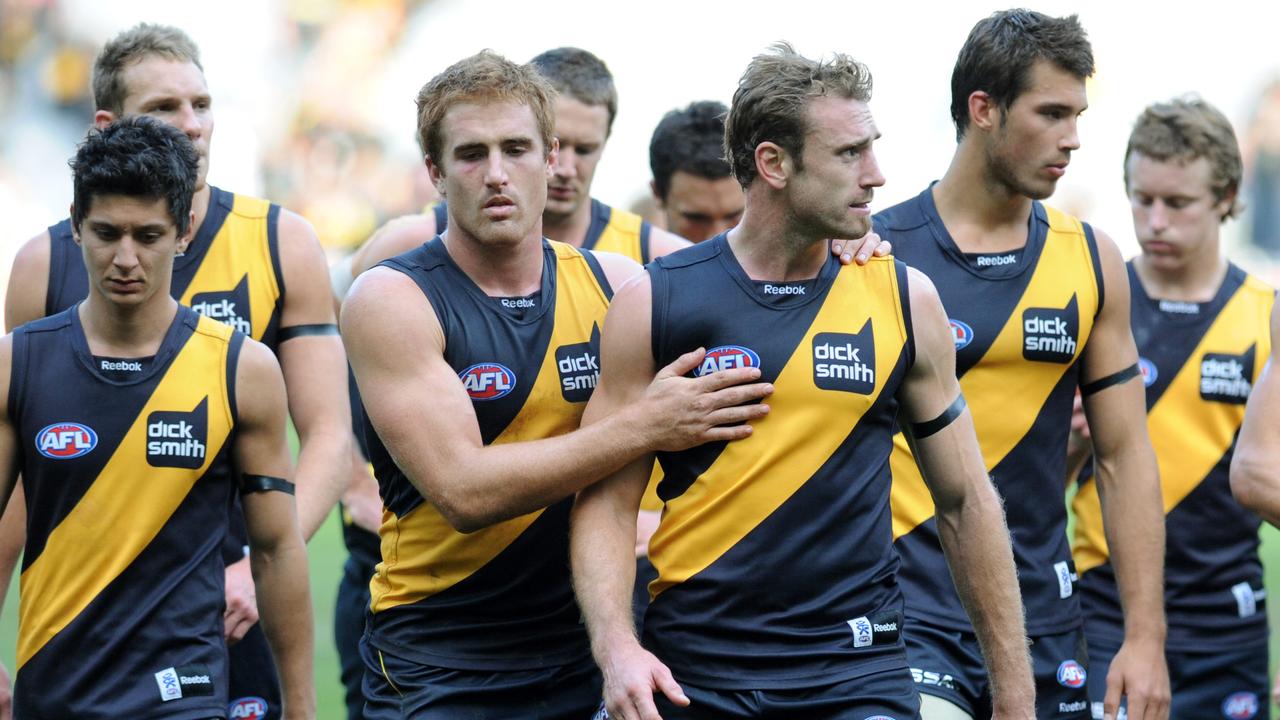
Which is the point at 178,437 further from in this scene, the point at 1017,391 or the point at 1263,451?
the point at 1263,451

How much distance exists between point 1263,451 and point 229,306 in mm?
3386

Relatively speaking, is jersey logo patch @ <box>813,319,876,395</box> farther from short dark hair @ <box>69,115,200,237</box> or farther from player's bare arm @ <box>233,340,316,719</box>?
short dark hair @ <box>69,115,200,237</box>

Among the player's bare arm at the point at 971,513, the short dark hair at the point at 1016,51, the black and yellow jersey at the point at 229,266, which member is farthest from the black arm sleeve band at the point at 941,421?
the black and yellow jersey at the point at 229,266

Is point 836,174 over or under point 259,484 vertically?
over

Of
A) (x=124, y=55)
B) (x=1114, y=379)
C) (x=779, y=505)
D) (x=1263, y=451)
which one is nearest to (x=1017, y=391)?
(x=1114, y=379)

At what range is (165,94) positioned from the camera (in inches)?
225

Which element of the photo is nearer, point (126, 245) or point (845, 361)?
point (845, 361)

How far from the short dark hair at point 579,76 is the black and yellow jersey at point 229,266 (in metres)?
1.50

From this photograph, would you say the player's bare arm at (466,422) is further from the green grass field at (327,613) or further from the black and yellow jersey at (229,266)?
the green grass field at (327,613)

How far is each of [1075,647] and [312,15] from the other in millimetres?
23736

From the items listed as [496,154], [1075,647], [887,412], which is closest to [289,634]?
[496,154]

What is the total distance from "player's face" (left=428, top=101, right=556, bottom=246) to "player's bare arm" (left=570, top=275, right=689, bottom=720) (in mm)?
426

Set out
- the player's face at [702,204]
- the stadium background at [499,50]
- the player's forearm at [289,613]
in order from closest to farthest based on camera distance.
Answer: the player's forearm at [289,613] < the player's face at [702,204] < the stadium background at [499,50]

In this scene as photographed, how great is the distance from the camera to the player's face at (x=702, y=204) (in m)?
7.14
